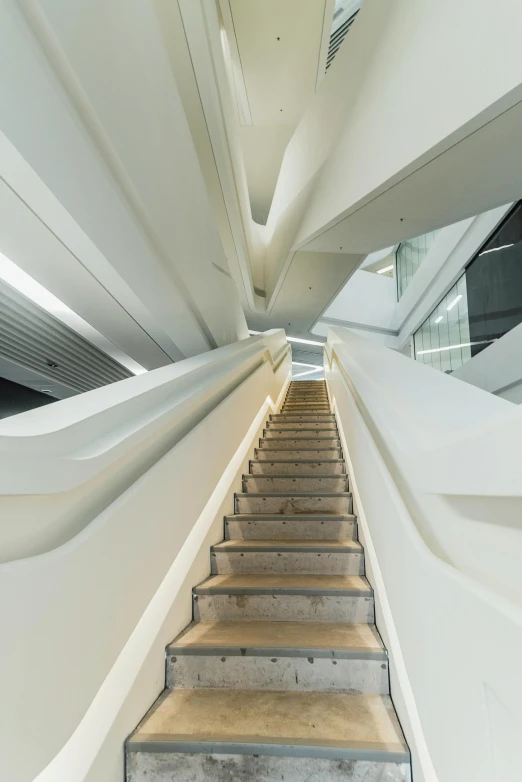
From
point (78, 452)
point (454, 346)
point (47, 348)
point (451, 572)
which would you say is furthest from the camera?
point (454, 346)

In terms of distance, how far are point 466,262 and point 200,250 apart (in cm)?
468

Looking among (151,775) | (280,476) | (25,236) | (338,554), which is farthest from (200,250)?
(151,775)

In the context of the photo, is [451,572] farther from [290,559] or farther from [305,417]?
[305,417]

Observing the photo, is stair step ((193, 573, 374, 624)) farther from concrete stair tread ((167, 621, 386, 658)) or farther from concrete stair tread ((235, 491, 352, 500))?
concrete stair tread ((235, 491, 352, 500))

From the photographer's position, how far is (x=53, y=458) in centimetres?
117

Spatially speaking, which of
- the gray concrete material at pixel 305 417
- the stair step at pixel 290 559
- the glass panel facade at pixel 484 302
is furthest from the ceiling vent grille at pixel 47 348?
the glass panel facade at pixel 484 302

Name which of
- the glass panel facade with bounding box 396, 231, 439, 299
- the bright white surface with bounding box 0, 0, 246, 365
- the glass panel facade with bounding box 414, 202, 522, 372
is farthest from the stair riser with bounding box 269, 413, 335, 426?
the glass panel facade with bounding box 396, 231, 439, 299

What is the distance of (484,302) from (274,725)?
19.4 ft

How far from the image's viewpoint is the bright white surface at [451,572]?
3.11 feet

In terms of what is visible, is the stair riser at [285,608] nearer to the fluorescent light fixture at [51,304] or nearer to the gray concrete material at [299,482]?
the gray concrete material at [299,482]

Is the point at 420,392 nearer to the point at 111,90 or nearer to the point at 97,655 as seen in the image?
the point at 97,655

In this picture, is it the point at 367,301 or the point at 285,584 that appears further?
the point at 367,301

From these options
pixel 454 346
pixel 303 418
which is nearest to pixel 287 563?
pixel 303 418

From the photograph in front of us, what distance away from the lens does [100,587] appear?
1410 millimetres
